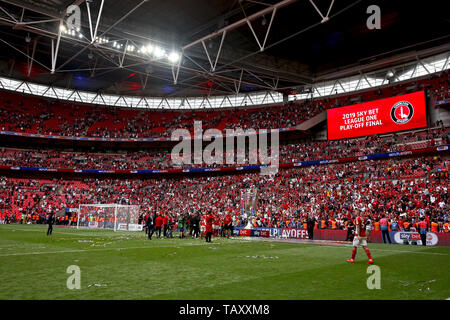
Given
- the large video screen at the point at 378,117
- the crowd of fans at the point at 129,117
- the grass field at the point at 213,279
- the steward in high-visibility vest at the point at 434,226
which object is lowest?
the grass field at the point at 213,279

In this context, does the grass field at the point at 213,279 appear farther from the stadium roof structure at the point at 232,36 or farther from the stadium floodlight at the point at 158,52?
the stadium floodlight at the point at 158,52

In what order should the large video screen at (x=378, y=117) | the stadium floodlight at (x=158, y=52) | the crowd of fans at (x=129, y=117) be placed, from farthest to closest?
1. the crowd of fans at (x=129, y=117)
2. the large video screen at (x=378, y=117)
3. the stadium floodlight at (x=158, y=52)

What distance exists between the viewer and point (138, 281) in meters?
7.60

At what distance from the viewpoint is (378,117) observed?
1527 inches

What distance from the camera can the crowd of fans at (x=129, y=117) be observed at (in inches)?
1876

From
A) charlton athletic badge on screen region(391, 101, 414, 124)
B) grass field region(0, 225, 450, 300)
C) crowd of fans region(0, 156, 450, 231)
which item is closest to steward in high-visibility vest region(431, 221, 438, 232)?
crowd of fans region(0, 156, 450, 231)

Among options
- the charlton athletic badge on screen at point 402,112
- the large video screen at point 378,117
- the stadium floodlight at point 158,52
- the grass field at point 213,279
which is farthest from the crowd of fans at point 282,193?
the stadium floodlight at point 158,52

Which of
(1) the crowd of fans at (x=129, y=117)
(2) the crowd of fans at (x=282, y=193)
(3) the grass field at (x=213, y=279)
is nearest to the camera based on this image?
(3) the grass field at (x=213, y=279)

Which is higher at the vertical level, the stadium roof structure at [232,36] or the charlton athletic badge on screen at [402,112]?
the stadium roof structure at [232,36]

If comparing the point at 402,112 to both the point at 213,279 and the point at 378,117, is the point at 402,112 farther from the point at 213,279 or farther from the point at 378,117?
the point at 213,279

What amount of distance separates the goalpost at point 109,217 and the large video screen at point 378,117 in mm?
26088

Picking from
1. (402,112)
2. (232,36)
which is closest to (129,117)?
(232,36)

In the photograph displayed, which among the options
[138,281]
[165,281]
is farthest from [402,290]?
[138,281]

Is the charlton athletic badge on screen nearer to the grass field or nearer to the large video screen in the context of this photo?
the large video screen
